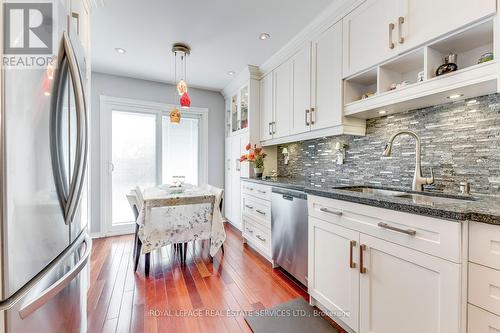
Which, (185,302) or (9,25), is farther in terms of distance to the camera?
(185,302)

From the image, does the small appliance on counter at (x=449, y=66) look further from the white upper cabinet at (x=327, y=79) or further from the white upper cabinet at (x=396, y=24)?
the white upper cabinet at (x=327, y=79)

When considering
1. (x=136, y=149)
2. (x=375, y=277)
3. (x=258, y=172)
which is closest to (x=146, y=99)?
(x=136, y=149)

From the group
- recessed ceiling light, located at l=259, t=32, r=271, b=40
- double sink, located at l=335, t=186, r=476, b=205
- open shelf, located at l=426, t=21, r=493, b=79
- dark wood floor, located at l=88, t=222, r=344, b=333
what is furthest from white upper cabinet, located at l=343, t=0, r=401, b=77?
dark wood floor, located at l=88, t=222, r=344, b=333

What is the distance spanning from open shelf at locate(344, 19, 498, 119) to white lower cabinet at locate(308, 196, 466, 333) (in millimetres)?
807

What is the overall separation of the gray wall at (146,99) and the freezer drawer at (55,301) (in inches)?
108

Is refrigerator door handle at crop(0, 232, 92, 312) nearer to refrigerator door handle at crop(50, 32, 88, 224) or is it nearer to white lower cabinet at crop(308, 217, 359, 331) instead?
refrigerator door handle at crop(50, 32, 88, 224)

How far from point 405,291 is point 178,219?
1.95 metres

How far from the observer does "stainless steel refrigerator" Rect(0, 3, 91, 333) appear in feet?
2.03

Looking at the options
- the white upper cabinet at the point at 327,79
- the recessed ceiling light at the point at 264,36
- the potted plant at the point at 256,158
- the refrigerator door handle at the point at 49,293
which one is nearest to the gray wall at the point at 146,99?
the potted plant at the point at 256,158

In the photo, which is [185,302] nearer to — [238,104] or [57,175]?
[57,175]

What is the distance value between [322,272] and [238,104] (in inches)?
Result: 111

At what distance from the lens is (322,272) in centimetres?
Result: 163

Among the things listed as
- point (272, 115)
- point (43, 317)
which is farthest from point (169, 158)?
point (43, 317)

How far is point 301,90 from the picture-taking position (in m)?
2.43
